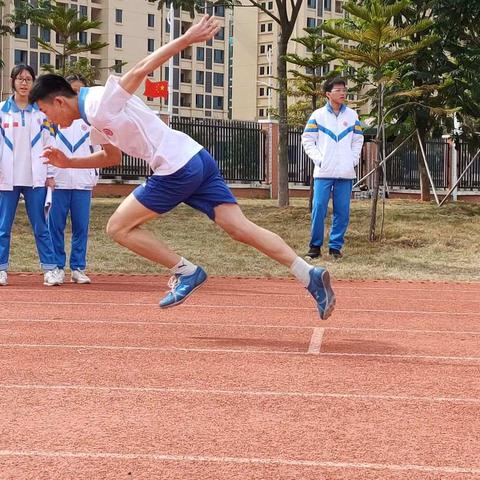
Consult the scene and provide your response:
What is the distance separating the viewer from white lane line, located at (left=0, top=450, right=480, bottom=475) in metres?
3.94

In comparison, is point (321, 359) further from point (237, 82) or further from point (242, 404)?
point (237, 82)

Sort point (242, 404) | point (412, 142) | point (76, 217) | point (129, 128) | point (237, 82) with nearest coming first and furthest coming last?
1. point (242, 404)
2. point (129, 128)
3. point (76, 217)
4. point (412, 142)
5. point (237, 82)

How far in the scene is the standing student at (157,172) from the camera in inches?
264

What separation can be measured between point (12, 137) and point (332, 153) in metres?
4.16

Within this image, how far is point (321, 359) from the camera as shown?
6.38 m

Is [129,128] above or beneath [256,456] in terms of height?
above

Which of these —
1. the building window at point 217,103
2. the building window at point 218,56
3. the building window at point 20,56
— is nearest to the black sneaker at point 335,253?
the building window at point 20,56

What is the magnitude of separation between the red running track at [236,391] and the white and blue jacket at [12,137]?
1.49m

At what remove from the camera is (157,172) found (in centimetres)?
702

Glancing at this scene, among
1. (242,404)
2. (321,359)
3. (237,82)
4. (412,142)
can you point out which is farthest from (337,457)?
(237,82)

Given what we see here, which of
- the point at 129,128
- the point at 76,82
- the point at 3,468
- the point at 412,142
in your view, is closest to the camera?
the point at 3,468

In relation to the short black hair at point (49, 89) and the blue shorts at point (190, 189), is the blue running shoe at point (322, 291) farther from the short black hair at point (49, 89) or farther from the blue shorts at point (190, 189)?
the short black hair at point (49, 89)

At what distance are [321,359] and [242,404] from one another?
55.2 inches

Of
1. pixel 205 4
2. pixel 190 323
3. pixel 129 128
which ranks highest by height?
pixel 205 4
